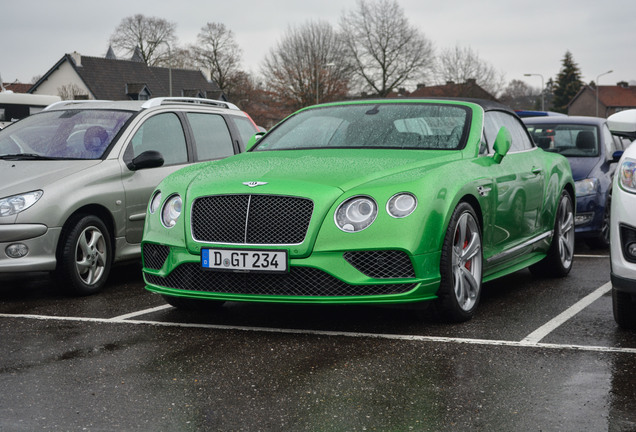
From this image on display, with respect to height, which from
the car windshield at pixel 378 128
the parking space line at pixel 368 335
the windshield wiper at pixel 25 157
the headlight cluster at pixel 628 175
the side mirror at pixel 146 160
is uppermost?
the car windshield at pixel 378 128

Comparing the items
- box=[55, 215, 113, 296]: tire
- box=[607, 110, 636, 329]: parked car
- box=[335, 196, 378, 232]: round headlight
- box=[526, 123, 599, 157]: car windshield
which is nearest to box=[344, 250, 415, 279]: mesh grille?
box=[335, 196, 378, 232]: round headlight

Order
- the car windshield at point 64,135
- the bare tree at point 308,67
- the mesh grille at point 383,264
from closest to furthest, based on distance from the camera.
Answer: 1. the mesh grille at point 383,264
2. the car windshield at point 64,135
3. the bare tree at point 308,67

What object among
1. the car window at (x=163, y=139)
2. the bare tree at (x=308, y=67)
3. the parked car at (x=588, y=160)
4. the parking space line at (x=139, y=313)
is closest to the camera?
the parking space line at (x=139, y=313)

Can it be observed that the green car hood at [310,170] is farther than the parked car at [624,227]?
Yes

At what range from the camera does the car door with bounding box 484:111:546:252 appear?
641 centimetres

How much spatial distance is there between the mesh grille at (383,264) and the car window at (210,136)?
3931 millimetres

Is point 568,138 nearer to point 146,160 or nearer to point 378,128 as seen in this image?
point 378,128

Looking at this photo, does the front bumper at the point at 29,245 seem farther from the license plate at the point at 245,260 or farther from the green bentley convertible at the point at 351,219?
the license plate at the point at 245,260

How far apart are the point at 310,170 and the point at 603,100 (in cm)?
11285

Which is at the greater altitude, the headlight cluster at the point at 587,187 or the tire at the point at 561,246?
the headlight cluster at the point at 587,187

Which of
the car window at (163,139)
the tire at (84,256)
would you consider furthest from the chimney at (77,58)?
the tire at (84,256)

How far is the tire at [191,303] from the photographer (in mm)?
6047

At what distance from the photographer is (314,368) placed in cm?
448

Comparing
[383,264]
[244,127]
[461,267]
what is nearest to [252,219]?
[383,264]
